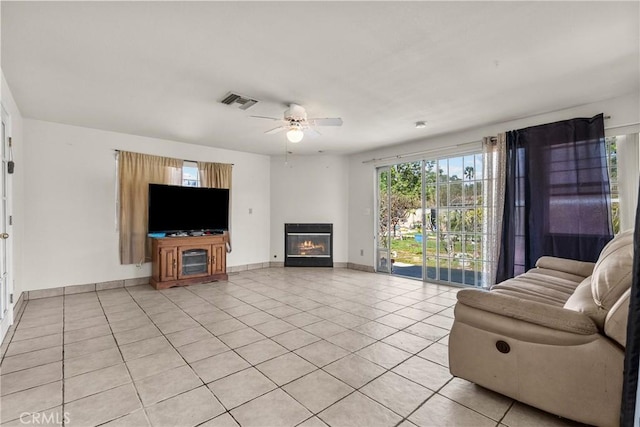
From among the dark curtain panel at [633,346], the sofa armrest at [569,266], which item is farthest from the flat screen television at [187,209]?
the dark curtain panel at [633,346]

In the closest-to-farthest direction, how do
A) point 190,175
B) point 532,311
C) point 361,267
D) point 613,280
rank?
point 613,280
point 532,311
point 190,175
point 361,267

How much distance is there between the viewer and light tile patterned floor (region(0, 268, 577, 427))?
175 cm

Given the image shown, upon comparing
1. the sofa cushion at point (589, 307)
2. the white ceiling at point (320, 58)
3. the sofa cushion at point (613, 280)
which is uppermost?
the white ceiling at point (320, 58)

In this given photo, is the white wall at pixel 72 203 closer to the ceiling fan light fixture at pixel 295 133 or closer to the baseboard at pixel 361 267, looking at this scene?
the ceiling fan light fixture at pixel 295 133

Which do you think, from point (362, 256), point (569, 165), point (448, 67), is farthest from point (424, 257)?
point (448, 67)

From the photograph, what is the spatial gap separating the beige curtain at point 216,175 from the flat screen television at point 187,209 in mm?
307

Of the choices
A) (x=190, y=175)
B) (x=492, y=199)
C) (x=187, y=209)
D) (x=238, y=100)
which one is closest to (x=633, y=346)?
(x=492, y=199)

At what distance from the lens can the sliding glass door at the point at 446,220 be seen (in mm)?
4633

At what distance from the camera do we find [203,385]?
2049mm

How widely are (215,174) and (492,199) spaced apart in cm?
488

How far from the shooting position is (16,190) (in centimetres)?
355

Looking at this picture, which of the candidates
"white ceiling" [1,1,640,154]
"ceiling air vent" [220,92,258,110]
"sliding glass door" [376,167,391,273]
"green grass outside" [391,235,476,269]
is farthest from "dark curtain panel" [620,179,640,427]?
"sliding glass door" [376,167,391,273]

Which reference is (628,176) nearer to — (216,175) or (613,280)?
(613,280)

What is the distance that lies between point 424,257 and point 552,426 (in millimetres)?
3693
